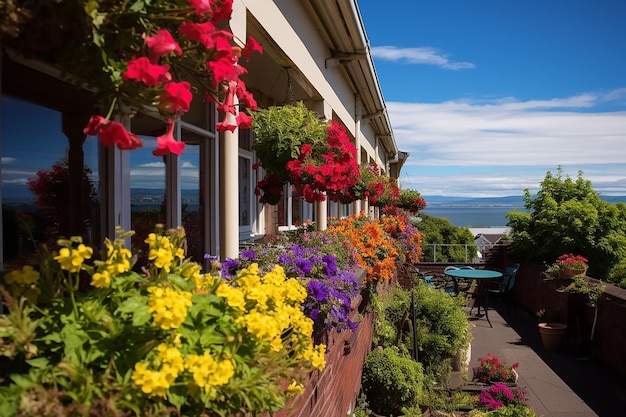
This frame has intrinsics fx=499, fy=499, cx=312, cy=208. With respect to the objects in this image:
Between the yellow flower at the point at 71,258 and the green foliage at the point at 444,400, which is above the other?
the yellow flower at the point at 71,258

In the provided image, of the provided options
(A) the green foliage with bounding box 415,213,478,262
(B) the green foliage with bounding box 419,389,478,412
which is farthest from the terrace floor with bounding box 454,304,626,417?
(A) the green foliage with bounding box 415,213,478,262

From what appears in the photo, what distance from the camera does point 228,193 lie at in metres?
3.46

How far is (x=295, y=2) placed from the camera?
5031 millimetres

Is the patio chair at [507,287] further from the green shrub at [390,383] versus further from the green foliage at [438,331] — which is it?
the green shrub at [390,383]

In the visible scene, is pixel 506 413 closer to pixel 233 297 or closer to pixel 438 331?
pixel 438 331

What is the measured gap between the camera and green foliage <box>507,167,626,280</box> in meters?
14.6

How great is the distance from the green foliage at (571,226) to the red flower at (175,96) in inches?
607

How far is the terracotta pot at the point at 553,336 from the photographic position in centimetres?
1059

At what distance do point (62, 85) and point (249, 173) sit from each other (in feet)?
13.5

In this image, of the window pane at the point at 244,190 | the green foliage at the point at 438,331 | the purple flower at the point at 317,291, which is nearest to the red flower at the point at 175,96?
the purple flower at the point at 317,291

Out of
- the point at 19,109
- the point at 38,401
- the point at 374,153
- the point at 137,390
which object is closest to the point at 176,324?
the point at 137,390

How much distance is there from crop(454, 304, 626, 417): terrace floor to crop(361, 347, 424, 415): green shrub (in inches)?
104

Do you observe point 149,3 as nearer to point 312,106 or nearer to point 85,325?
point 85,325

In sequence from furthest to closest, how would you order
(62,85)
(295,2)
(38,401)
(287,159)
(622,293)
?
(622,293) → (295,2) → (287,159) → (62,85) → (38,401)
